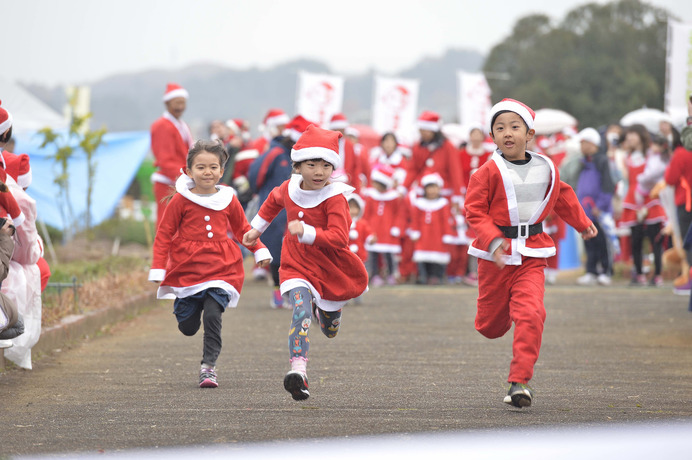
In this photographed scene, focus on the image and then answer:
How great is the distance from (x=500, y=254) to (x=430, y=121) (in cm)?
880

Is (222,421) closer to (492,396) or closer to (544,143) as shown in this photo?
(492,396)

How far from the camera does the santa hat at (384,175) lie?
1586cm

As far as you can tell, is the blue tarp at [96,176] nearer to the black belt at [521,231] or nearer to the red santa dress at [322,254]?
the red santa dress at [322,254]

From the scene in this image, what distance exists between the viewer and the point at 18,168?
7.14 m

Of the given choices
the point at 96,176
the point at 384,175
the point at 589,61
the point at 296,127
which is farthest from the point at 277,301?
the point at 589,61

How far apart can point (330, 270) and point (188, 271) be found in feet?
3.22

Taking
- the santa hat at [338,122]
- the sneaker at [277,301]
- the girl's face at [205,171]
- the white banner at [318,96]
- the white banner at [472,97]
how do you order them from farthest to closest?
the white banner at [472,97]
the white banner at [318,96]
the santa hat at [338,122]
the sneaker at [277,301]
the girl's face at [205,171]

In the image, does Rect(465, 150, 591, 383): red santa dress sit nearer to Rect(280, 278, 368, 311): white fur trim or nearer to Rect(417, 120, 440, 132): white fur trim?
Rect(280, 278, 368, 311): white fur trim

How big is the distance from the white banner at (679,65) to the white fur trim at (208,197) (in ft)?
41.5

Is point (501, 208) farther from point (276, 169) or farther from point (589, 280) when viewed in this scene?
point (589, 280)

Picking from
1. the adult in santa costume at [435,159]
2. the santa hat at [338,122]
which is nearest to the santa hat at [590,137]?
the adult in santa costume at [435,159]

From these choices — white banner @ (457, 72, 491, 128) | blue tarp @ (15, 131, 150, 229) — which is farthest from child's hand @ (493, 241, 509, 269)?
white banner @ (457, 72, 491, 128)

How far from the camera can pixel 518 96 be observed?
53656 millimetres

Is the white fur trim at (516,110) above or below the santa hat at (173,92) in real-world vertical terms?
below
